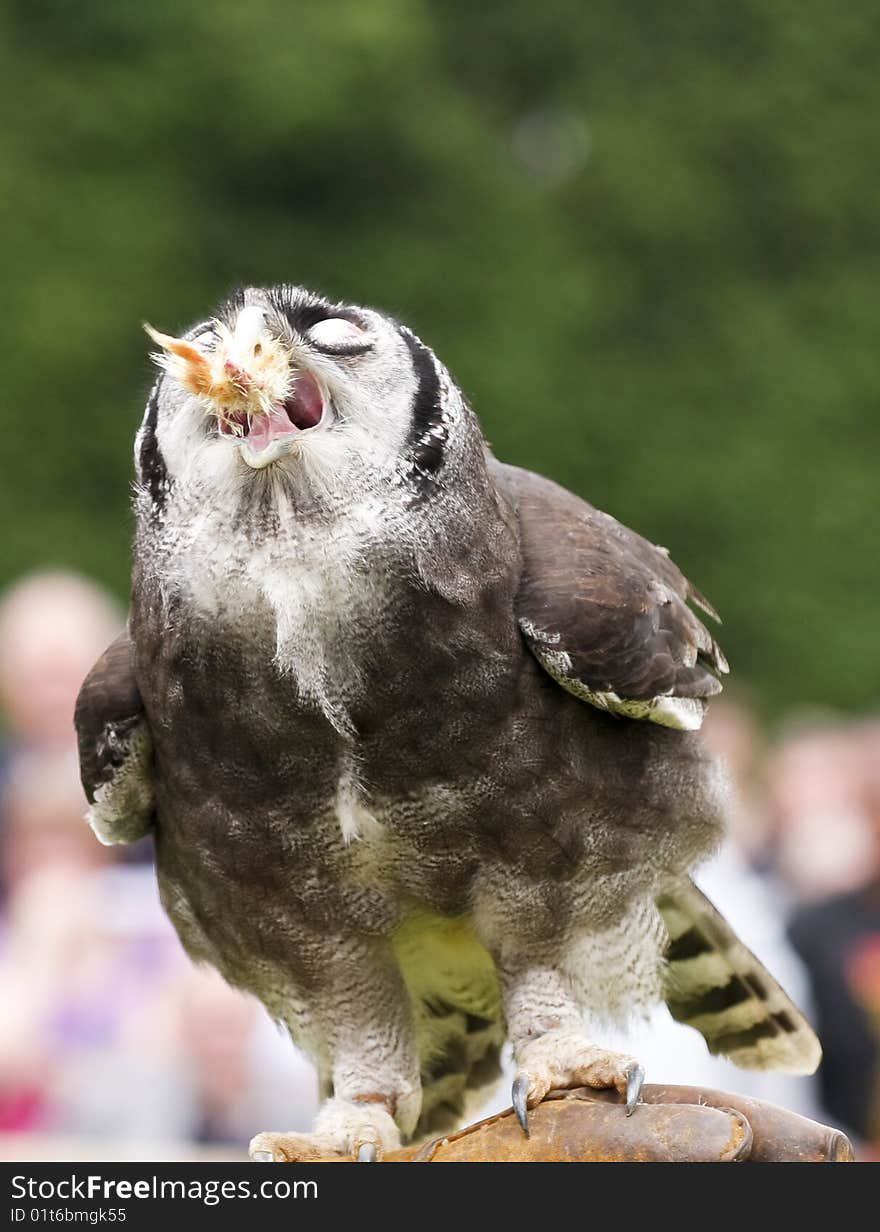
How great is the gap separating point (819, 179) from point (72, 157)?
274 inches

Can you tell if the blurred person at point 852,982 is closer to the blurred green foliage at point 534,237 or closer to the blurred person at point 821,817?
the blurred person at point 821,817

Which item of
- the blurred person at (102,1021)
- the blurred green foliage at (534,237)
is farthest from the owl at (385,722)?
the blurred green foliage at (534,237)

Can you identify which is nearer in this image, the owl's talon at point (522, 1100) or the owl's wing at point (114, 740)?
the owl's talon at point (522, 1100)

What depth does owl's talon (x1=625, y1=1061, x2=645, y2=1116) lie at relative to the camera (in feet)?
13.3

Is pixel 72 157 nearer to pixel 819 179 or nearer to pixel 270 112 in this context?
pixel 270 112

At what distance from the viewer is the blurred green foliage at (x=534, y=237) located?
1471 cm

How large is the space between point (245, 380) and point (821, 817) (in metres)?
5.94

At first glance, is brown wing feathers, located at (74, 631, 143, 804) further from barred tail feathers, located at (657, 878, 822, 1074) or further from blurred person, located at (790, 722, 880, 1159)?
blurred person, located at (790, 722, 880, 1159)

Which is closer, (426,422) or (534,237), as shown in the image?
(426,422)

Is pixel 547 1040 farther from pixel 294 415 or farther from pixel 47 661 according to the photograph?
pixel 47 661

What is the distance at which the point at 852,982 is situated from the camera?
732cm

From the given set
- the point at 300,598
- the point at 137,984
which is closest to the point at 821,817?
the point at 137,984

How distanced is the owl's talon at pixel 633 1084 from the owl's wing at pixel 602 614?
81 centimetres

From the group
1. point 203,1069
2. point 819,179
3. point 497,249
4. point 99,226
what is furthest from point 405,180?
point 203,1069
